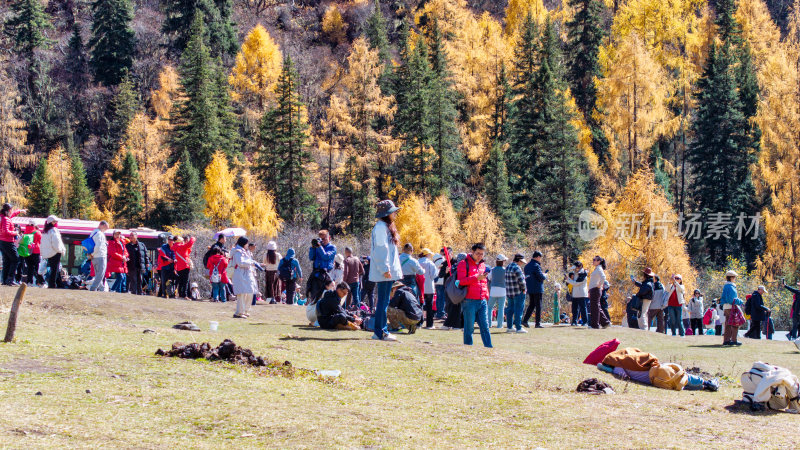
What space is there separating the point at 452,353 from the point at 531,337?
574cm

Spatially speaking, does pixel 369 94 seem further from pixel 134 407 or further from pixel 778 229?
pixel 134 407

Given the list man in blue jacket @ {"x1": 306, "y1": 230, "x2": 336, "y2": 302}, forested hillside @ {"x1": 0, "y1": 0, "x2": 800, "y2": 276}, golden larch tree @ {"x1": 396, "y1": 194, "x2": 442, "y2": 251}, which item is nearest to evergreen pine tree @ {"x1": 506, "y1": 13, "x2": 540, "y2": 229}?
forested hillside @ {"x1": 0, "y1": 0, "x2": 800, "y2": 276}

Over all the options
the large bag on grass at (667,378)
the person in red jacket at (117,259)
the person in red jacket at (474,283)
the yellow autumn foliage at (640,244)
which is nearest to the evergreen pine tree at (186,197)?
the yellow autumn foliage at (640,244)

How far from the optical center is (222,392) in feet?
24.4

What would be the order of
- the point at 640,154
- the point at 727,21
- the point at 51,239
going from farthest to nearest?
1. the point at 727,21
2. the point at 640,154
3. the point at 51,239

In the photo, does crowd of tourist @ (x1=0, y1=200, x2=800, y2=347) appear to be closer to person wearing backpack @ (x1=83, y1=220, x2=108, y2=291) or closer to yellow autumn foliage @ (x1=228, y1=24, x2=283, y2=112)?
person wearing backpack @ (x1=83, y1=220, x2=108, y2=291)

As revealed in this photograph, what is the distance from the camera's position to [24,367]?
7.82m

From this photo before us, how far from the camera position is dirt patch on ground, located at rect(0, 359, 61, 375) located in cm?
→ 762

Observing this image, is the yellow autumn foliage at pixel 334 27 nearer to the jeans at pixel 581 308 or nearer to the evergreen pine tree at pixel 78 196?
the evergreen pine tree at pixel 78 196

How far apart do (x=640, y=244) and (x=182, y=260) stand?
23.7m

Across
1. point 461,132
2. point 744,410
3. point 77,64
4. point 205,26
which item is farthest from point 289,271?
point 77,64

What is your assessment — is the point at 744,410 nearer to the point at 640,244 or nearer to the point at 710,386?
the point at 710,386

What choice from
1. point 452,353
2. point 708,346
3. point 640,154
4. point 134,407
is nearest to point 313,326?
point 452,353

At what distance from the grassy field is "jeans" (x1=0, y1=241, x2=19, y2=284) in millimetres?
5364
